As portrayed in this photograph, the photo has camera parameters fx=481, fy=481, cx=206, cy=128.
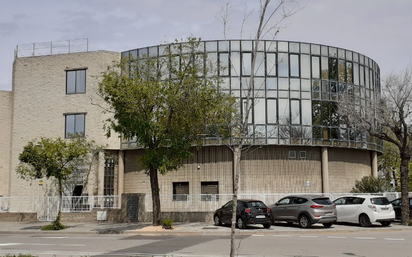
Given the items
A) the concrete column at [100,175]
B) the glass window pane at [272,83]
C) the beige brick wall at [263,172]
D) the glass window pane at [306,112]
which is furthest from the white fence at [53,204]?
the glass window pane at [306,112]

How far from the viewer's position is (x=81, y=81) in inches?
1401

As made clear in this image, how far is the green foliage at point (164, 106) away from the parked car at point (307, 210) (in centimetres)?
476

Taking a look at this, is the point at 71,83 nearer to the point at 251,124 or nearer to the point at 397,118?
the point at 251,124

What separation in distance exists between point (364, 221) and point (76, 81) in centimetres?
2282

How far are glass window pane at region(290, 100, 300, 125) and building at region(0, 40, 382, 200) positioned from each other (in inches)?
2.7

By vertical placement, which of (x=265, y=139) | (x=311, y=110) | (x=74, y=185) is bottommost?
(x=74, y=185)

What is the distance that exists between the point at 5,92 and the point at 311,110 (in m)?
23.2

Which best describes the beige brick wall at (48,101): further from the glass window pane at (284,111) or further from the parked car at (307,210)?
the parked car at (307,210)

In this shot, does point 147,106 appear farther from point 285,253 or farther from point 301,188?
point 301,188

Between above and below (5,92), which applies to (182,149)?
below

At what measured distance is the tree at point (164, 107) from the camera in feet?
71.9

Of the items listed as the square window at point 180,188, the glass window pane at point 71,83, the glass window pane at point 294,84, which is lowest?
the square window at point 180,188

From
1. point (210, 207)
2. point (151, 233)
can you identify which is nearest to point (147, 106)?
point (151, 233)

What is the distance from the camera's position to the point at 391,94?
79.4ft
